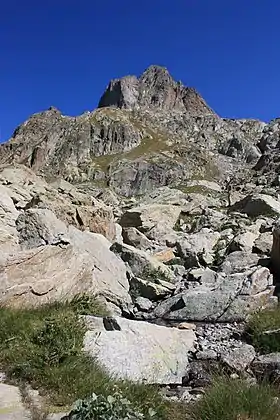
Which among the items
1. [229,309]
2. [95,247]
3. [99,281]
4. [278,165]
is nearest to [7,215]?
[95,247]

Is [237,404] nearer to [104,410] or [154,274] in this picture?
[104,410]

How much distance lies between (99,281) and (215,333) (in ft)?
14.5

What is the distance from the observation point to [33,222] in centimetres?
1938

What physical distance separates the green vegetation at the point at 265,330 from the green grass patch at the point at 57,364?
5.06 metres

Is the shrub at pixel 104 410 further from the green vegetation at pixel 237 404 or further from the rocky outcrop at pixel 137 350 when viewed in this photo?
the rocky outcrop at pixel 137 350

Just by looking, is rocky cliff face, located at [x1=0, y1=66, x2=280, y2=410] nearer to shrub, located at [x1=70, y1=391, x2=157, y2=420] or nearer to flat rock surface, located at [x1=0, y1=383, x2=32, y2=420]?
flat rock surface, located at [x1=0, y1=383, x2=32, y2=420]

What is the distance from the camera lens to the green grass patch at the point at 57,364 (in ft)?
25.9

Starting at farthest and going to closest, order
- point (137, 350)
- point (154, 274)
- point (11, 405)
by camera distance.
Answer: point (154, 274), point (137, 350), point (11, 405)

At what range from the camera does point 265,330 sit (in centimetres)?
1409

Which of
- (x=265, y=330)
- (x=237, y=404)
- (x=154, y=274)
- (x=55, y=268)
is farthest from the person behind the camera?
(x=154, y=274)

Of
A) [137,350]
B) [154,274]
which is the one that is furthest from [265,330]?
[154,274]

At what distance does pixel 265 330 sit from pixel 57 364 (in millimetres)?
7336

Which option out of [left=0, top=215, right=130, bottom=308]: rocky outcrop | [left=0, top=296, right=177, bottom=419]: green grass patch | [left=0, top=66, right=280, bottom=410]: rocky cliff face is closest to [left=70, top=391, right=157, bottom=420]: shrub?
[left=0, top=296, right=177, bottom=419]: green grass patch

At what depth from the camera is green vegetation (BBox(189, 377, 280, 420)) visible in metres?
6.95
